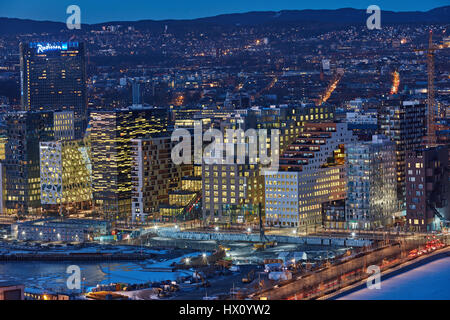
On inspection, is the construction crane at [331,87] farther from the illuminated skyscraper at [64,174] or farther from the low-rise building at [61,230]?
the low-rise building at [61,230]

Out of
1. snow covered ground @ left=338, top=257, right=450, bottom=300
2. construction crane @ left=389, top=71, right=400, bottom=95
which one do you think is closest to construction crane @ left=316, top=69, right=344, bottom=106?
construction crane @ left=389, top=71, right=400, bottom=95

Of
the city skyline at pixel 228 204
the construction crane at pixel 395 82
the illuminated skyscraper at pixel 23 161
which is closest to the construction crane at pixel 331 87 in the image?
the construction crane at pixel 395 82

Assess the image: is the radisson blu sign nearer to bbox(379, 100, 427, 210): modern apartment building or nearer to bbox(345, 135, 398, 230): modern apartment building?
bbox(379, 100, 427, 210): modern apartment building

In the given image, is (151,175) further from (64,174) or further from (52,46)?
(52,46)

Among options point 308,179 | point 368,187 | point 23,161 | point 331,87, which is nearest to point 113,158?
point 23,161
